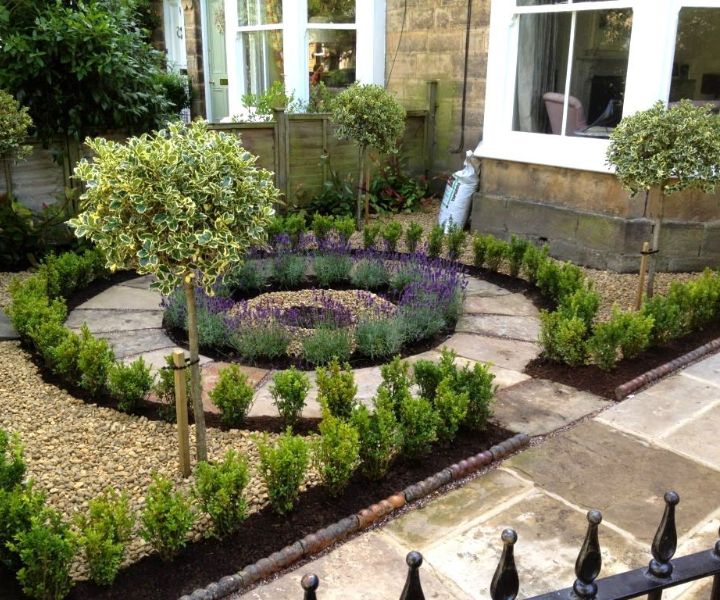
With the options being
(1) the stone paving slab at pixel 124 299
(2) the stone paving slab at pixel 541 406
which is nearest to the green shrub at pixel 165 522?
(2) the stone paving slab at pixel 541 406

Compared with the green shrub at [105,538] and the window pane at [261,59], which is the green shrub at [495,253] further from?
the window pane at [261,59]

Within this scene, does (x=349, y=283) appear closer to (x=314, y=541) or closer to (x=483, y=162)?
(x=483, y=162)

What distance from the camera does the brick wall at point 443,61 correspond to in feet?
24.3

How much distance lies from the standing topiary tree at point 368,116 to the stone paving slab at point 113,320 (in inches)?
118

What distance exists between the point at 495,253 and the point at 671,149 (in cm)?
176

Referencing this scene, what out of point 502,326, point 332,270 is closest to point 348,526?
point 502,326

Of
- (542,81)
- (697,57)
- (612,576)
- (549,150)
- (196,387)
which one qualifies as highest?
(697,57)

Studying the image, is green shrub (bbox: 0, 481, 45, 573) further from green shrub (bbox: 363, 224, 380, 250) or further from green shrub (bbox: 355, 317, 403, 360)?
green shrub (bbox: 363, 224, 380, 250)

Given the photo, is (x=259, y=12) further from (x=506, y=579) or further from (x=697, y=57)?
(x=506, y=579)

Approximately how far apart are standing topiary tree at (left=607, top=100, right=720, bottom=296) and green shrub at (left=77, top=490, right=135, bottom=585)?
13.0 ft

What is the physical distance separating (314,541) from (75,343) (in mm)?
1977

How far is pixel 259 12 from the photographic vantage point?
9852 mm

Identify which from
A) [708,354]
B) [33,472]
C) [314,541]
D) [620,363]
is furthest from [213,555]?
[708,354]

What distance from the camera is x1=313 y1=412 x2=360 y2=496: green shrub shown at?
103 inches
